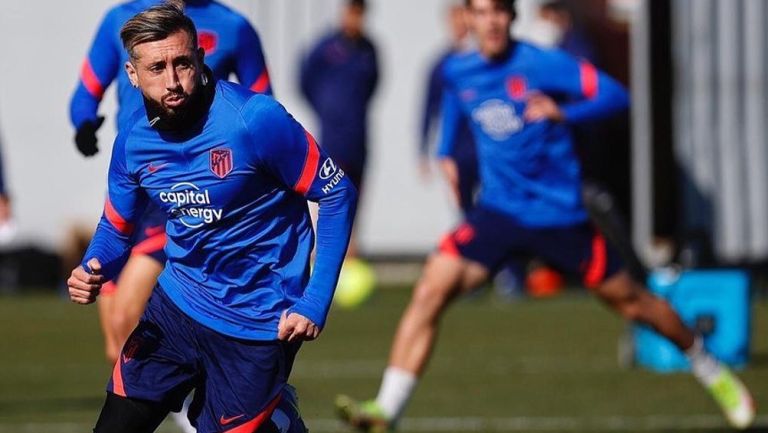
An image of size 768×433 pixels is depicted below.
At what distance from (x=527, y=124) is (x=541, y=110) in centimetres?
14

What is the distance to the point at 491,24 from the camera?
9180mm

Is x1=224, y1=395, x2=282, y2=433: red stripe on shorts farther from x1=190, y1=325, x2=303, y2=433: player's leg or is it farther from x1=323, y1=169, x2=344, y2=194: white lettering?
x1=323, y1=169, x2=344, y2=194: white lettering

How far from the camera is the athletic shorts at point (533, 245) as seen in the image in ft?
30.6

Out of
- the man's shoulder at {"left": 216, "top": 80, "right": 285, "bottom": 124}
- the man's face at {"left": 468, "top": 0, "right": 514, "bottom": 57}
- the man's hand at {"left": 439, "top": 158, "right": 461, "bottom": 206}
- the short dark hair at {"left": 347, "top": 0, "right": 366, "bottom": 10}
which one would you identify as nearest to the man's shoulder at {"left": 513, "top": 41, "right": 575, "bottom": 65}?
the man's face at {"left": 468, "top": 0, "right": 514, "bottom": 57}

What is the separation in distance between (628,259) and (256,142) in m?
Answer: 5.26

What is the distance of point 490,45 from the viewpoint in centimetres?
930

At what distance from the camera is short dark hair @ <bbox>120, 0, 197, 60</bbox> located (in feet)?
18.6

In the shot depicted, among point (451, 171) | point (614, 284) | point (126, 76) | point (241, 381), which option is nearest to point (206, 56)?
point (126, 76)

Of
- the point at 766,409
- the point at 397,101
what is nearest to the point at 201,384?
the point at 766,409

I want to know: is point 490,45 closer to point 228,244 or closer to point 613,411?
point 613,411

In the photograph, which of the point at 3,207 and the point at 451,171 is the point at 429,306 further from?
the point at 3,207

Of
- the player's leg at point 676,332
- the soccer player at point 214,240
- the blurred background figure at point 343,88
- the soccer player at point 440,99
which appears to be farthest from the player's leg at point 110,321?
the blurred background figure at point 343,88

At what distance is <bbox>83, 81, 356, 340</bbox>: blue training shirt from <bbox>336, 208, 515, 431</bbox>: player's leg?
3093 millimetres

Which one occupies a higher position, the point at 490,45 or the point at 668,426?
the point at 490,45
